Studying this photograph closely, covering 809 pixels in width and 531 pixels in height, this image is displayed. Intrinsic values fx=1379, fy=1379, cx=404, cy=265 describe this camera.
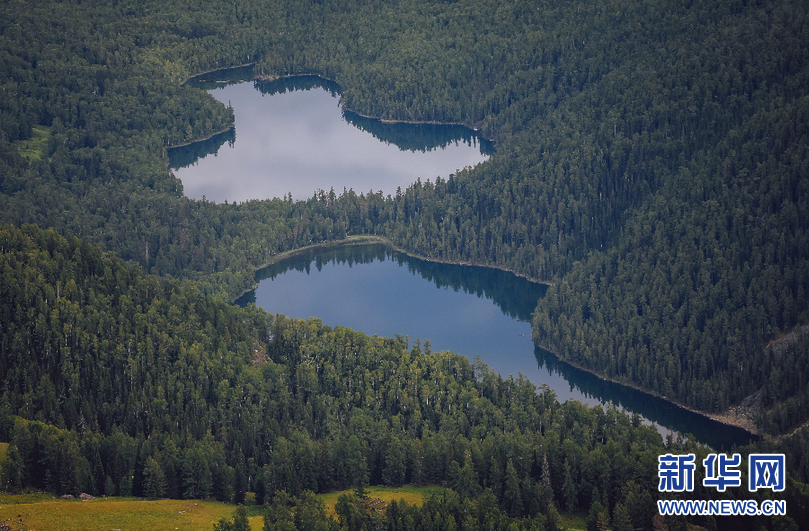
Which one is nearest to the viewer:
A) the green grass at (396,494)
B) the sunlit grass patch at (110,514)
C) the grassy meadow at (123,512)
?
the sunlit grass patch at (110,514)

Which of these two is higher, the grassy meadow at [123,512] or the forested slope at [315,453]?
the forested slope at [315,453]

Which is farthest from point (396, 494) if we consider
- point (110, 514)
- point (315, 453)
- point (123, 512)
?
point (110, 514)

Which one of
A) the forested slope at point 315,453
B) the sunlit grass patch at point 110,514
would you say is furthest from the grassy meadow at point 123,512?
the forested slope at point 315,453

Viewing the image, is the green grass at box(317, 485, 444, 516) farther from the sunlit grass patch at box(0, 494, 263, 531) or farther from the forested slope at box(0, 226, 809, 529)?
the sunlit grass patch at box(0, 494, 263, 531)

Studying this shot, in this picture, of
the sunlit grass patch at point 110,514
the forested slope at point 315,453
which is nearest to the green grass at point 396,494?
the forested slope at point 315,453

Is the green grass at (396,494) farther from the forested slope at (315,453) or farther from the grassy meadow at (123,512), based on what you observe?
the forested slope at (315,453)

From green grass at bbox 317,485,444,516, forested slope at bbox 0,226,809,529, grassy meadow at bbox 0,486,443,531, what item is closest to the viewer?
grassy meadow at bbox 0,486,443,531

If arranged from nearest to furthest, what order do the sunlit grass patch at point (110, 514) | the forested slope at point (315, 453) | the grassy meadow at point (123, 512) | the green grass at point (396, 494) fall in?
the sunlit grass patch at point (110, 514), the grassy meadow at point (123, 512), the forested slope at point (315, 453), the green grass at point (396, 494)

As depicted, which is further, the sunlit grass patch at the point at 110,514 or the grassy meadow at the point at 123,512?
the grassy meadow at the point at 123,512

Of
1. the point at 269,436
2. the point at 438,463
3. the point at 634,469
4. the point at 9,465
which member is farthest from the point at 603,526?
the point at 9,465

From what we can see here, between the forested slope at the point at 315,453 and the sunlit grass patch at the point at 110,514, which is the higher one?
the forested slope at the point at 315,453

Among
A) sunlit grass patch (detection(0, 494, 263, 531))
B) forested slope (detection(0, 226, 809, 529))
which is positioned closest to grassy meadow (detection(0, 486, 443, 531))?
sunlit grass patch (detection(0, 494, 263, 531))

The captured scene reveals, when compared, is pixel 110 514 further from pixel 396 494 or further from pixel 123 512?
pixel 396 494
